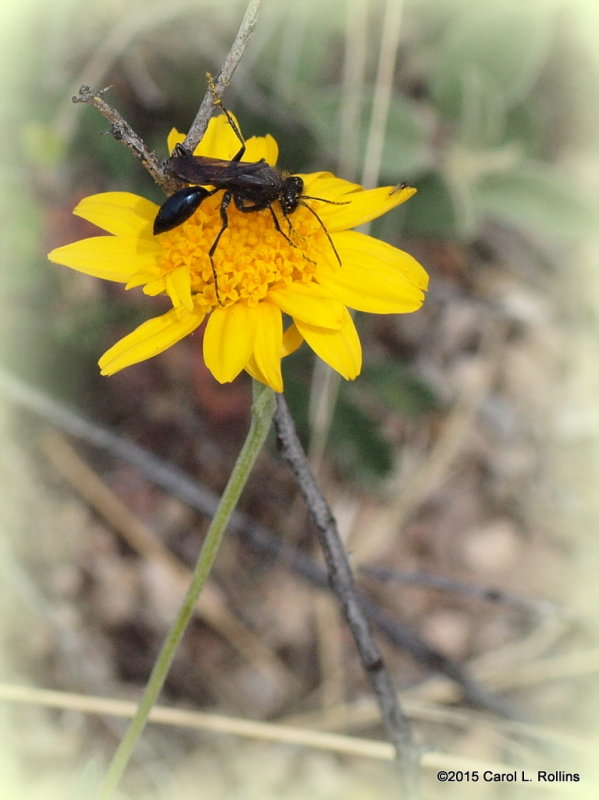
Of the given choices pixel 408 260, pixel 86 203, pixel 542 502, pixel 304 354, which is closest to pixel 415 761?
pixel 408 260

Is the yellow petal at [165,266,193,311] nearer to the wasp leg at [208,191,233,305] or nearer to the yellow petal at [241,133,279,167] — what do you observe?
the wasp leg at [208,191,233,305]

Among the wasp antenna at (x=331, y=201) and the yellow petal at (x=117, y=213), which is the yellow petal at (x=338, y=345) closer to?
the wasp antenna at (x=331, y=201)

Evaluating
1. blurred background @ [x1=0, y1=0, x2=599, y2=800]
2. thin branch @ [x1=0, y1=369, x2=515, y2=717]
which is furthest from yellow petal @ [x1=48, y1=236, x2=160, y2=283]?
blurred background @ [x1=0, y1=0, x2=599, y2=800]

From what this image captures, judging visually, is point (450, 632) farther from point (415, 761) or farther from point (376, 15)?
point (376, 15)

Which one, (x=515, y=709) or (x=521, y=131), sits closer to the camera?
(x=515, y=709)

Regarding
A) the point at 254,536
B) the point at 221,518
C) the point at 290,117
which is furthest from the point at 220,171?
the point at 290,117

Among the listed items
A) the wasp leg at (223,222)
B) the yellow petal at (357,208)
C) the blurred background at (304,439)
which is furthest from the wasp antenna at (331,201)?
the blurred background at (304,439)
